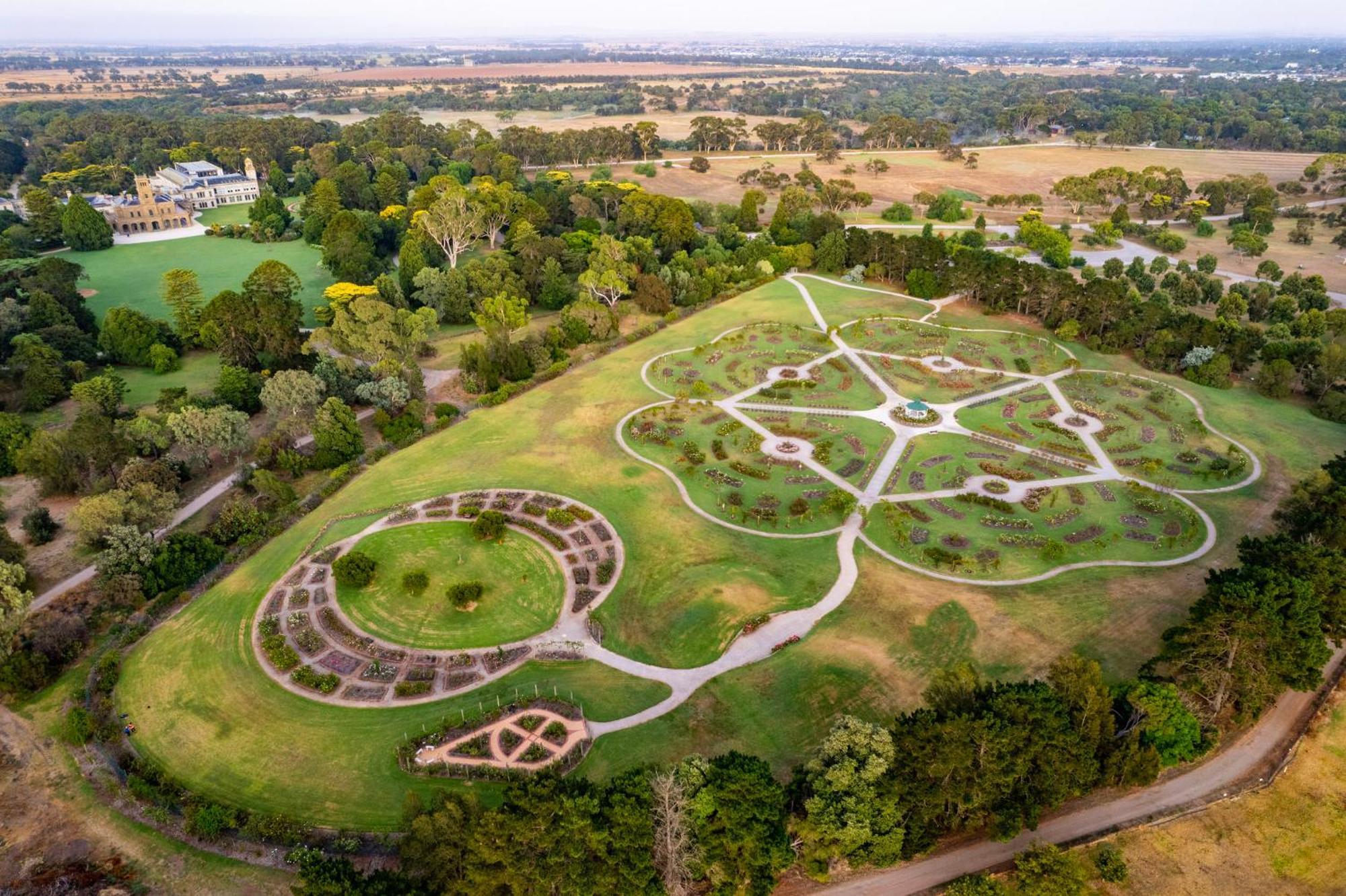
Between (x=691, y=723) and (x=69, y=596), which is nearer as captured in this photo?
(x=691, y=723)

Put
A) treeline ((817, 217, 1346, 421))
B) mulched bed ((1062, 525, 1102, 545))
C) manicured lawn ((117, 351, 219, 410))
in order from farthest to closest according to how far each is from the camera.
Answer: manicured lawn ((117, 351, 219, 410)), treeline ((817, 217, 1346, 421)), mulched bed ((1062, 525, 1102, 545))

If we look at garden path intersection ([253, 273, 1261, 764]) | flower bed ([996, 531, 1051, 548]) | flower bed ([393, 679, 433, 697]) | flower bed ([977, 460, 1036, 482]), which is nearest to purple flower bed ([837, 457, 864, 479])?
garden path intersection ([253, 273, 1261, 764])

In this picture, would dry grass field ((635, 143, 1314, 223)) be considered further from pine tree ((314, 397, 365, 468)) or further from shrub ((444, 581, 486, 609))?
shrub ((444, 581, 486, 609))

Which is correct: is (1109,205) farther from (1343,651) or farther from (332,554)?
(332,554)

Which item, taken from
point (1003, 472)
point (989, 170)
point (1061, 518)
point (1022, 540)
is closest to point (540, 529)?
point (1022, 540)

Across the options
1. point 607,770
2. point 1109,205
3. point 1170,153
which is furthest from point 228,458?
point 1170,153

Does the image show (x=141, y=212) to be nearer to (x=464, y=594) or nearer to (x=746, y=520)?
(x=464, y=594)
